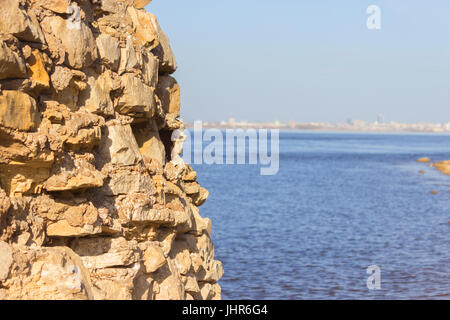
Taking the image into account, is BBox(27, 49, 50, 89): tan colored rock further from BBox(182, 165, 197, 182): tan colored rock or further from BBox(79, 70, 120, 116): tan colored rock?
BBox(182, 165, 197, 182): tan colored rock

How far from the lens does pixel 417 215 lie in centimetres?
4431

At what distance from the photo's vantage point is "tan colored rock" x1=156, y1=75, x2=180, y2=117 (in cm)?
1281

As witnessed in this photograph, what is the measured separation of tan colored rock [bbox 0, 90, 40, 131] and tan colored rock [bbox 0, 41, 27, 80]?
0.25m

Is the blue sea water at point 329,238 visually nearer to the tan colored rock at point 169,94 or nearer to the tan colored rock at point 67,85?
the tan colored rock at point 169,94

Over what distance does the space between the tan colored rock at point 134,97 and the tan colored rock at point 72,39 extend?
92cm

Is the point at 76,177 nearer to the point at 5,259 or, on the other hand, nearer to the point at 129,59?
the point at 5,259

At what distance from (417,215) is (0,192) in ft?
130

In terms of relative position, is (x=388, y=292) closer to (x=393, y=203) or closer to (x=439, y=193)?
(x=393, y=203)

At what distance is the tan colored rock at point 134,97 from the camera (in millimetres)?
→ 10584

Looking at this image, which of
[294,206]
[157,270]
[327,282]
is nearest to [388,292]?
[327,282]

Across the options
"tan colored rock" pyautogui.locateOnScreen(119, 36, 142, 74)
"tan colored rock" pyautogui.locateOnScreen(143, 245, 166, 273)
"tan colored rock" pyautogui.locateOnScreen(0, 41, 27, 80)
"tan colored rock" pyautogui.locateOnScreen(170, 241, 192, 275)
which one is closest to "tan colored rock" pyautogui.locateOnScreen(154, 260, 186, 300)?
"tan colored rock" pyautogui.locateOnScreen(143, 245, 166, 273)

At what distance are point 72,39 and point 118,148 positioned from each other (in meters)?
1.80

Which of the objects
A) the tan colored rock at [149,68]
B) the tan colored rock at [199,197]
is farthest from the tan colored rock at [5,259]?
the tan colored rock at [199,197]

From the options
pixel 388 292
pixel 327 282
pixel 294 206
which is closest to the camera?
pixel 388 292
